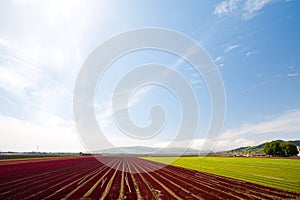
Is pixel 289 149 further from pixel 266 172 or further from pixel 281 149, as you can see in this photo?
pixel 266 172

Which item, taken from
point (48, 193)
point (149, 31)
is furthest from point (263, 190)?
point (149, 31)

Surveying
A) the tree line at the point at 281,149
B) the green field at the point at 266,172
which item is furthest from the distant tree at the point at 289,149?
the green field at the point at 266,172

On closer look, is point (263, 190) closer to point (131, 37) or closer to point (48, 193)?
point (48, 193)

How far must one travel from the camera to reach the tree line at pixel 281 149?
258 ft

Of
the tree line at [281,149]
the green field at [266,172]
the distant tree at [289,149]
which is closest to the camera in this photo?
the green field at [266,172]

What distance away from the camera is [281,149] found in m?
80.5

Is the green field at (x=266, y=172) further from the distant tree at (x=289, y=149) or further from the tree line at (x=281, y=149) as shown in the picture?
the tree line at (x=281, y=149)

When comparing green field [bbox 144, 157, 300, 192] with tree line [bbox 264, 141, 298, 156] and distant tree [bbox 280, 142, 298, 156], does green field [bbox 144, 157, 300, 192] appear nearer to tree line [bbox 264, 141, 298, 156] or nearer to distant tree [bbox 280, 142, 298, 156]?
distant tree [bbox 280, 142, 298, 156]

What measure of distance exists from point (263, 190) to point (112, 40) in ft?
80.5

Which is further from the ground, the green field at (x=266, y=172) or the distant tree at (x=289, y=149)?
the distant tree at (x=289, y=149)

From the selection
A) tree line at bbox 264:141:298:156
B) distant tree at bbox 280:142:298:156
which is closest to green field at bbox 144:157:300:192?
distant tree at bbox 280:142:298:156

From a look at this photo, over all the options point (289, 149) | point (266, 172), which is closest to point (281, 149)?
point (289, 149)

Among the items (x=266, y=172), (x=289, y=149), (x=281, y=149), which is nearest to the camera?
(x=266, y=172)

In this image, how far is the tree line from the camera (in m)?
78.5
